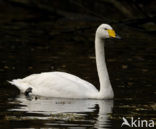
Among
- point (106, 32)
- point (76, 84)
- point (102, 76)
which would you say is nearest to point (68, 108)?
point (76, 84)

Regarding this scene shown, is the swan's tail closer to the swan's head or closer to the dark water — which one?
the dark water

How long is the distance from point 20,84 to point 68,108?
2.50 meters

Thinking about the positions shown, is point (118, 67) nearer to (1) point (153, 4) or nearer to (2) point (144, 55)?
(2) point (144, 55)

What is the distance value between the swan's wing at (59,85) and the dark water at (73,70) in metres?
0.24

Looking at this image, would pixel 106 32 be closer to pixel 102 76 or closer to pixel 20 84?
pixel 102 76

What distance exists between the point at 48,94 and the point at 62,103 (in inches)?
36.9

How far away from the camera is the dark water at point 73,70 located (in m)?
11.6

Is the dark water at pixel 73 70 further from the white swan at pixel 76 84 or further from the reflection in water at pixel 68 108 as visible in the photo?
the white swan at pixel 76 84

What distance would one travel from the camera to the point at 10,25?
2900cm

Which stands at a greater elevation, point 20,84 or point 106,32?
point 106,32

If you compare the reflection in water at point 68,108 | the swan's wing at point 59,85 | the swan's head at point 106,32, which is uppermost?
the swan's head at point 106,32

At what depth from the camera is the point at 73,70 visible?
56.1ft

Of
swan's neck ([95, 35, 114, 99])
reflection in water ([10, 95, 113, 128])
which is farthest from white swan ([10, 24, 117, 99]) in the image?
reflection in water ([10, 95, 113, 128])

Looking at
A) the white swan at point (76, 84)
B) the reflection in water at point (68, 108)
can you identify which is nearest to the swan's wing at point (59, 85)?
the white swan at point (76, 84)
